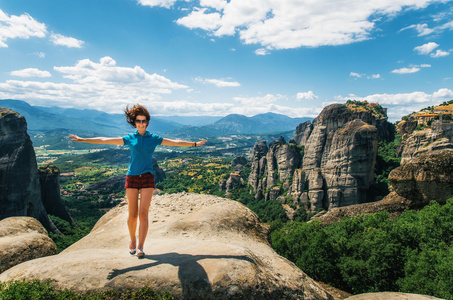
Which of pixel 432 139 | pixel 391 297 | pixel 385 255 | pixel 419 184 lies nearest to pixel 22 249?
pixel 391 297

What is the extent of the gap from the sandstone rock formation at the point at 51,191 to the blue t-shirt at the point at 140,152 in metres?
59.9

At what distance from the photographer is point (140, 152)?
7.06 meters

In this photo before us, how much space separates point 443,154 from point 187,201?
25.9m

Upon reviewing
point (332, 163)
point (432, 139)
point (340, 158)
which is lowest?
point (332, 163)

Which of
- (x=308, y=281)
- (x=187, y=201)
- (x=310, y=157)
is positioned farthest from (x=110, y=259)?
(x=310, y=157)

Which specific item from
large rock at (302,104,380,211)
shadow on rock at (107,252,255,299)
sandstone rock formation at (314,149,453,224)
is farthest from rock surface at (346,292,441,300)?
large rock at (302,104,380,211)

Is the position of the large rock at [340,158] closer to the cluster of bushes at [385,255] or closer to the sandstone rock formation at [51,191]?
the cluster of bushes at [385,255]

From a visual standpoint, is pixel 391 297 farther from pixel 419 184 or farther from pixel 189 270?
pixel 419 184

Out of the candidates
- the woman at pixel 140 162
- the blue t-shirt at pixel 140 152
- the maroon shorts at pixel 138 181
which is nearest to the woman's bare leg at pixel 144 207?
the woman at pixel 140 162

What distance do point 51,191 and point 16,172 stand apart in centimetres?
1145

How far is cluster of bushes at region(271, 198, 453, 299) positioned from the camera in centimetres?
1314

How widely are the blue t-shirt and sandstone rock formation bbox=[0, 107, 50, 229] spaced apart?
51.8 meters

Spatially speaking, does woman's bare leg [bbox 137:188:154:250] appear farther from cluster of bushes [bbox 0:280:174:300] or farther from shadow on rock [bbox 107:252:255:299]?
cluster of bushes [bbox 0:280:174:300]

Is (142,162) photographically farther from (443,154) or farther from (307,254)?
(443,154)
